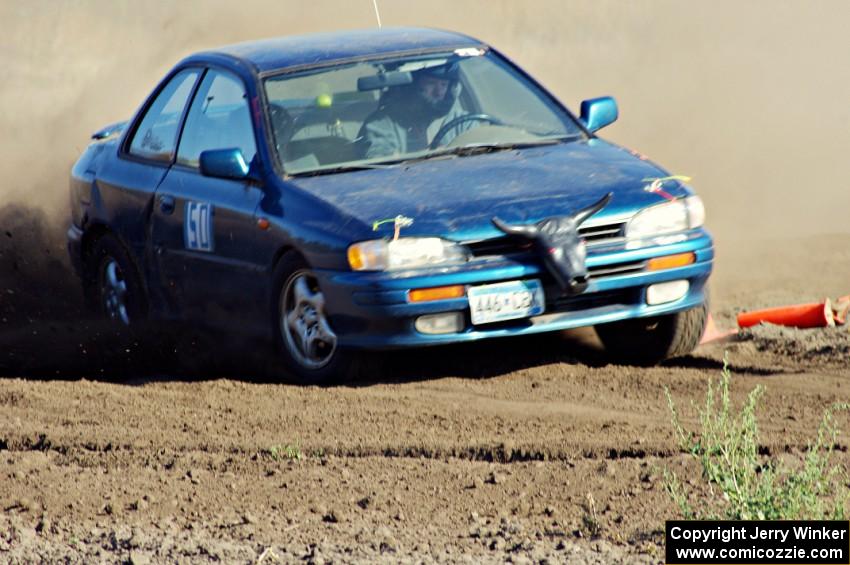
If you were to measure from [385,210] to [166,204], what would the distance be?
1.86m

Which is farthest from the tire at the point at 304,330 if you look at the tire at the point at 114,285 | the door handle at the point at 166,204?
the tire at the point at 114,285

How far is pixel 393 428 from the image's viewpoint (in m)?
6.93

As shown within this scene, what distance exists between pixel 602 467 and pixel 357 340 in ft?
5.88

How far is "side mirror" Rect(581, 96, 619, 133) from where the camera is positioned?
9.07 metres

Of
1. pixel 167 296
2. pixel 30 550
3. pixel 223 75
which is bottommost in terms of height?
pixel 167 296

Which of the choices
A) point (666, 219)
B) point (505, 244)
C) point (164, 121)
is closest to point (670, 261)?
point (666, 219)

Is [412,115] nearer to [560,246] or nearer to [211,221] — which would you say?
[211,221]

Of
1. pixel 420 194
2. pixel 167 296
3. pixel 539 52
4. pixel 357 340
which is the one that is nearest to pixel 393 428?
pixel 357 340

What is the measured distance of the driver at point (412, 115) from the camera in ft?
27.9

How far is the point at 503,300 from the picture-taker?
752cm

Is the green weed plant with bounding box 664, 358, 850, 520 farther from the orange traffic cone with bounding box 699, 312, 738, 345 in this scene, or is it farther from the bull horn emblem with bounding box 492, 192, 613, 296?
the orange traffic cone with bounding box 699, 312, 738, 345

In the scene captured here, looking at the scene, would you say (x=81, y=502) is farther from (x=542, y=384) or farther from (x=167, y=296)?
(x=167, y=296)

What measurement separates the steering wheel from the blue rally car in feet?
0.04

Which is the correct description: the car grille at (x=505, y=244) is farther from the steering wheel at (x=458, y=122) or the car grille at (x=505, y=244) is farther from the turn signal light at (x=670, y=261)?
the steering wheel at (x=458, y=122)
